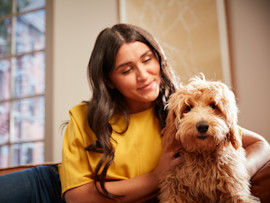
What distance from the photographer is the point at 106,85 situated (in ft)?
5.84

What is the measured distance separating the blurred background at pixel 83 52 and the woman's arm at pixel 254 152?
2.64ft

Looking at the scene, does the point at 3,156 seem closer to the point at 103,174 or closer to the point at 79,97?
the point at 79,97

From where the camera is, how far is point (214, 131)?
3.84ft

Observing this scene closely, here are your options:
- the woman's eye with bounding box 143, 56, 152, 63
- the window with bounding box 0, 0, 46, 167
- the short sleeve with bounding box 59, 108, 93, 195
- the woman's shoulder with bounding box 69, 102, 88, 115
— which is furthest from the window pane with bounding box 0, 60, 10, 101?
the woman's eye with bounding box 143, 56, 152, 63

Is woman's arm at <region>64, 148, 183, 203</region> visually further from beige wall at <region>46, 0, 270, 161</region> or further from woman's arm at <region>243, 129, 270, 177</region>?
beige wall at <region>46, 0, 270, 161</region>

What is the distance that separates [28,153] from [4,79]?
46.9 inches

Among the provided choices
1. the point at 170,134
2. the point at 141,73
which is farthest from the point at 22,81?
the point at 170,134

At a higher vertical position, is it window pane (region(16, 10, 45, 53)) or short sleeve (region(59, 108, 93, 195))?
window pane (region(16, 10, 45, 53))

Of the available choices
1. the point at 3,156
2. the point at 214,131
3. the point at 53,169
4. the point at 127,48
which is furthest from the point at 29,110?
the point at 214,131

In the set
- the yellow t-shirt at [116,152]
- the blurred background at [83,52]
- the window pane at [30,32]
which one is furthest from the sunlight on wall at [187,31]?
the window pane at [30,32]

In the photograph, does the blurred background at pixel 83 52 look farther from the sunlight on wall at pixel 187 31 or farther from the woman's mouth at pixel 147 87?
the woman's mouth at pixel 147 87

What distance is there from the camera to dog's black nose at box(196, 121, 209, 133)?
117cm

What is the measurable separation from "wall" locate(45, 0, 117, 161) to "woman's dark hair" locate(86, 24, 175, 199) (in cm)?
157

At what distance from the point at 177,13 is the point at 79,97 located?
1.51m
